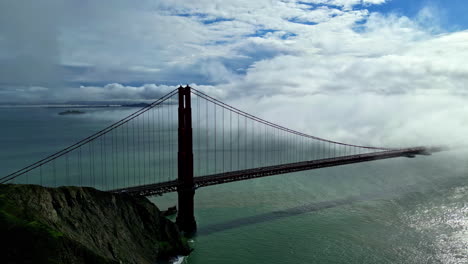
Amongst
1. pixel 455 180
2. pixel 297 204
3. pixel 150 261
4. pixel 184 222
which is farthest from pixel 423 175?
pixel 150 261

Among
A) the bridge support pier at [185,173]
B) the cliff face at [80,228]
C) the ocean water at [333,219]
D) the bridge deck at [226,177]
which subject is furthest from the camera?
the bridge support pier at [185,173]

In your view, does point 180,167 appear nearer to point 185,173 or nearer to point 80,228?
point 185,173

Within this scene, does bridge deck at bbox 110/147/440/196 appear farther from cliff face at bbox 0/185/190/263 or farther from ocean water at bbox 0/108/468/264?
cliff face at bbox 0/185/190/263

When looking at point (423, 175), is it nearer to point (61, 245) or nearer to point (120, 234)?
point (120, 234)

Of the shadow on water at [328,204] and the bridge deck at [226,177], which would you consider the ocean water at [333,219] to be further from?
the bridge deck at [226,177]

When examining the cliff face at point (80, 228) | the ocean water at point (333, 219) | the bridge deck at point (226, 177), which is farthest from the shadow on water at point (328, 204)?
the cliff face at point (80, 228)

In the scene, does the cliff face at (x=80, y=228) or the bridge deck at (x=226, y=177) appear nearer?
the cliff face at (x=80, y=228)

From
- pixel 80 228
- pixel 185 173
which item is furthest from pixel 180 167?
pixel 80 228
